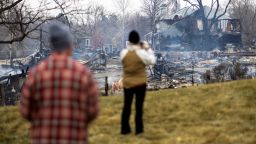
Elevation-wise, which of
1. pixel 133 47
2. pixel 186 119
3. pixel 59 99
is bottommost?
pixel 186 119

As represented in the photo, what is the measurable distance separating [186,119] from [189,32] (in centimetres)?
5419

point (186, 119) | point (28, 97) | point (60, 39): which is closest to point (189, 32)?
point (186, 119)

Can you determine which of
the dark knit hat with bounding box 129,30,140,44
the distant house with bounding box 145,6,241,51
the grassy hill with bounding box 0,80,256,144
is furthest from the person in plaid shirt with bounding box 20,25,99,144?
the distant house with bounding box 145,6,241,51

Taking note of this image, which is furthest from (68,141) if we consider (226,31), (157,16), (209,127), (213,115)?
(157,16)

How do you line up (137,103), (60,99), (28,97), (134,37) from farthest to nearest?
1. (137,103)
2. (134,37)
3. (28,97)
4. (60,99)

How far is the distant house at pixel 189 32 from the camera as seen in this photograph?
63125 mm

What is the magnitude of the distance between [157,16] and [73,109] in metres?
78.1

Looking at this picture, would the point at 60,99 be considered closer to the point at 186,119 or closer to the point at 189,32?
the point at 186,119

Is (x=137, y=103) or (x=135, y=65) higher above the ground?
(x=135, y=65)

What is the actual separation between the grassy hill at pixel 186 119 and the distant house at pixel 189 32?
167 feet

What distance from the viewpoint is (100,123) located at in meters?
9.72

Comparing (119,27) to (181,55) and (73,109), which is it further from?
(73,109)

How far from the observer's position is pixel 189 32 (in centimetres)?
6288

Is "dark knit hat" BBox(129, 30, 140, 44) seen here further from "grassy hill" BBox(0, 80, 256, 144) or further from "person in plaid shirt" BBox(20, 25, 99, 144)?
"person in plaid shirt" BBox(20, 25, 99, 144)
